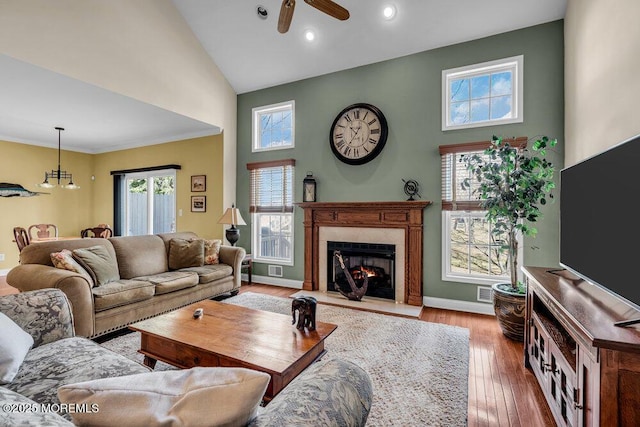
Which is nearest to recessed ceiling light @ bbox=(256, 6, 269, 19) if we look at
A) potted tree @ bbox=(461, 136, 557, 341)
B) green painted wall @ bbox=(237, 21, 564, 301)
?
green painted wall @ bbox=(237, 21, 564, 301)

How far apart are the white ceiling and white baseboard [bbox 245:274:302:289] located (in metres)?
2.74

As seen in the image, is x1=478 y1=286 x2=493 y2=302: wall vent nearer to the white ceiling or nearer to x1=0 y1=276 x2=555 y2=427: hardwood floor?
x1=0 y1=276 x2=555 y2=427: hardwood floor

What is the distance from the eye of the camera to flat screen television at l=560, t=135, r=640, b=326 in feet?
4.34

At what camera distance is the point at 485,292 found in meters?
3.79

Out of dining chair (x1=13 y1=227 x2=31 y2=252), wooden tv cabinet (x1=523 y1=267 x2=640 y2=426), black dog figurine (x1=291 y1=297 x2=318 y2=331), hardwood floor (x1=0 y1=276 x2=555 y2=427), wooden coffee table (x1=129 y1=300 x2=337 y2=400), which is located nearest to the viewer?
wooden tv cabinet (x1=523 y1=267 x2=640 y2=426)

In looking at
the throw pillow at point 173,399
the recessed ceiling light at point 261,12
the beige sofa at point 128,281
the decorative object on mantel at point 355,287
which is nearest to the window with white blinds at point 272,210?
the beige sofa at point 128,281

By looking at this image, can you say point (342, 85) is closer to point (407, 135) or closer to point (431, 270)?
point (407, 135)

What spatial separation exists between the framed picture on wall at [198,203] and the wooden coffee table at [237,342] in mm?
3272

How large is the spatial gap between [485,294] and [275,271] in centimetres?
319

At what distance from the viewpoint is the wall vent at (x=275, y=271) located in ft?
17.1

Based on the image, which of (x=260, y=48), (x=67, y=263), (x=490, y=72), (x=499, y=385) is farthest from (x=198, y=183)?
(x=499, y=385)

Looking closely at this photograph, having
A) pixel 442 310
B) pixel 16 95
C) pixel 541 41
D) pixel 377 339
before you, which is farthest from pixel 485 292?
pixel 16 95

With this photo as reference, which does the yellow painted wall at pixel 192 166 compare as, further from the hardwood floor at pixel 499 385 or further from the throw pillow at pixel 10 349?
the hardwood floor at pixel 499 385

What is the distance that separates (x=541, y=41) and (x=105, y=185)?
8.40 metres
